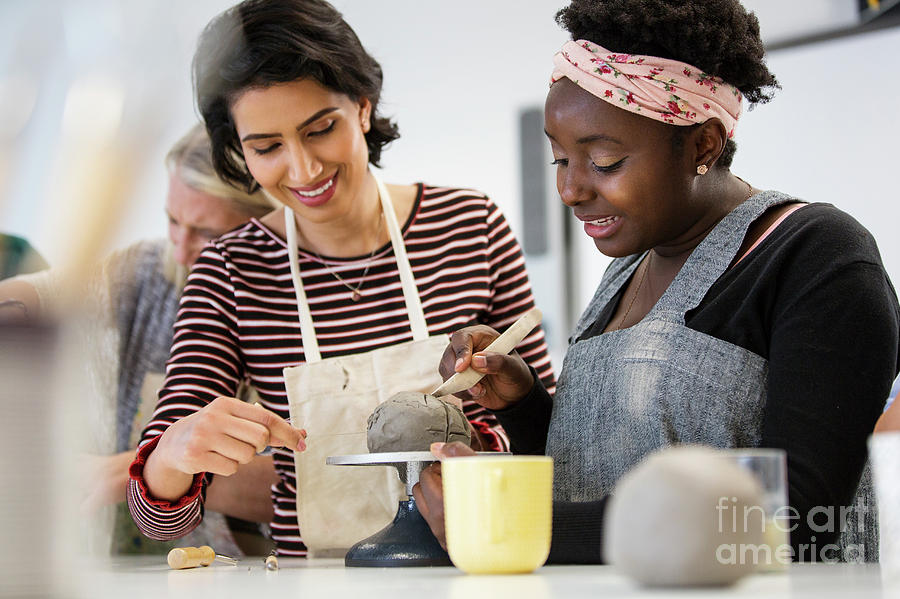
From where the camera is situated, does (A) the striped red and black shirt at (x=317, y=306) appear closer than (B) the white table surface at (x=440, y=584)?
No

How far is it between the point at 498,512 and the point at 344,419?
2.74 ft

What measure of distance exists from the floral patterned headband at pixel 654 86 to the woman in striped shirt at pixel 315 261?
0.54m

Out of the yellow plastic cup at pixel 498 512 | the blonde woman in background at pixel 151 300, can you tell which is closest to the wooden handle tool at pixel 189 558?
the yellow plastic cup at pixel 498 512

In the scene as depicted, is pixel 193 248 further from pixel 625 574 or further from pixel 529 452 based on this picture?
pixel 625 574

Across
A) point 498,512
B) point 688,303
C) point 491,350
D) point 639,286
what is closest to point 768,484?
point 498,512

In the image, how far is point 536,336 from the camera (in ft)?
6.00

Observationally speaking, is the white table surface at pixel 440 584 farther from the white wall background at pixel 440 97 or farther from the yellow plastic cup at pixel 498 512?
the white wall background at pixel 440 97

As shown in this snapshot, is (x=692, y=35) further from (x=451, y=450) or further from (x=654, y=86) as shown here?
(x=451, y=450)

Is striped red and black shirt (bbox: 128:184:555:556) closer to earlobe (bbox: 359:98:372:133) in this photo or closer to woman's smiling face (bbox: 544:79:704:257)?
earlobe (bbox: 359:98:372:133)

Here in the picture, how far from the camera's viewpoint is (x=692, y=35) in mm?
1293

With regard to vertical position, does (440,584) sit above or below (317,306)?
below

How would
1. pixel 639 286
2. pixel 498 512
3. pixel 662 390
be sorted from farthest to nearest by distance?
pixel 639 286, pixel 662 390, pixel 498 512

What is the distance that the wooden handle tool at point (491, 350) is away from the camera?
136cm

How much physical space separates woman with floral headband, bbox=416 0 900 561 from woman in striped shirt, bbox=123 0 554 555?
0.87 ft
